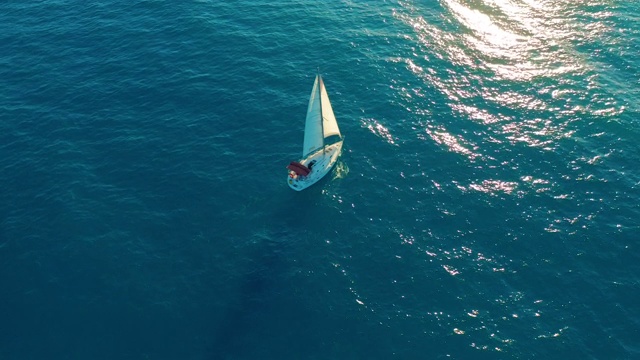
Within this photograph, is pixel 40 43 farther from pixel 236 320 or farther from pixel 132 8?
pixel 236 320

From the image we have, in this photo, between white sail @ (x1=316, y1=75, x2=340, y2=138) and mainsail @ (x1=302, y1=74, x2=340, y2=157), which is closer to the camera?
mainsail @ (x1=302, y1=74, x2=340, y2=157)

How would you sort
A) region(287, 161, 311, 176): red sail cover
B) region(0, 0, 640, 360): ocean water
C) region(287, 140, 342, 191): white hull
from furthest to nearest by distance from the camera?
1. region(287, 140, 342, 191): white hull
2. region(287, 161, 311, 176): red sail cover
3. region(0, 0, 640, 360): ocean water

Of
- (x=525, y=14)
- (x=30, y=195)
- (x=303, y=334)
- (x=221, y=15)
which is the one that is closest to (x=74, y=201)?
(x=30, y=195)

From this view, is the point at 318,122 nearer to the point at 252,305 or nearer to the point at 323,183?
the point at 323,183

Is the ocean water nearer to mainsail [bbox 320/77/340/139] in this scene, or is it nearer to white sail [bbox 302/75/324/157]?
white sail [bbox 302/75/324/157]

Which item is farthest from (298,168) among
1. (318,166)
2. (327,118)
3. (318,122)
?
(327,118)

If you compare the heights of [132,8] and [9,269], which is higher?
[132,8]

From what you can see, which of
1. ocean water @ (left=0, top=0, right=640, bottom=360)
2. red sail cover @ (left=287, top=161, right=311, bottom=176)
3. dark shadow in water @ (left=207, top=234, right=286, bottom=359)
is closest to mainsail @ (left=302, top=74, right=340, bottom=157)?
red sail cover @ (left=287, top=161, right=311, bottom=176)

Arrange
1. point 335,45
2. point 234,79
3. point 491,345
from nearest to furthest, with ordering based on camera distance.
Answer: point 491,345, point 234,79, point 335,45

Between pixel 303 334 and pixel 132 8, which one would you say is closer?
pixel 303 334
